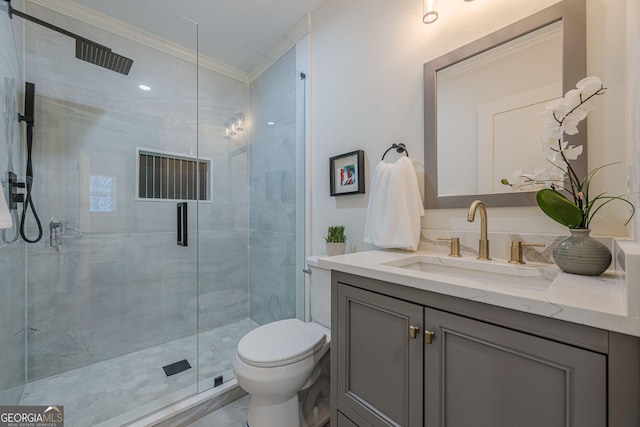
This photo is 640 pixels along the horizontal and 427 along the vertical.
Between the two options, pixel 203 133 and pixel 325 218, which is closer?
pixel 325 218

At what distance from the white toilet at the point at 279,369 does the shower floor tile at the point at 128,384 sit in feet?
1.94

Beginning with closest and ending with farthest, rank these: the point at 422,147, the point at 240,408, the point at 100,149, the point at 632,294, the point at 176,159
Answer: the point at 632,294, the point at 422,147, the point at 240,408, the point at 100,149, the point at 176,159

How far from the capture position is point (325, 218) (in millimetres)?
1845

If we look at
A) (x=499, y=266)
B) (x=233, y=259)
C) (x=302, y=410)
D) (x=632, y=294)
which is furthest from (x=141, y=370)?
(x=632, y=294)

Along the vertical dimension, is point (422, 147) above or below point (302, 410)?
above

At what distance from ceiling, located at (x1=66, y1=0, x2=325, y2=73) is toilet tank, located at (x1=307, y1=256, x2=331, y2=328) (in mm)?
1832

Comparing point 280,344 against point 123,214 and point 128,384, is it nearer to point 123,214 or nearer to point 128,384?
point 128,384

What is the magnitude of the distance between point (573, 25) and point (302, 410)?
1.98m

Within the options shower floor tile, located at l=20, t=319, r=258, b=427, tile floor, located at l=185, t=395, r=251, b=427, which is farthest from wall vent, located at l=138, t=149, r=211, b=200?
tile floor, located at l=185, t=395, r=251, b=427

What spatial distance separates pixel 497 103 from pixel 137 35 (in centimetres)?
261

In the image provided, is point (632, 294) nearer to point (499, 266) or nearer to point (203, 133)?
point (499, 266)

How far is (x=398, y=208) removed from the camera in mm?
1256

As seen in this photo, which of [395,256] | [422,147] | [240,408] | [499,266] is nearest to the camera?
[499,266]

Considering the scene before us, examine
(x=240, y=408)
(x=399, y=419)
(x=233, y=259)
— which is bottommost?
(x=240, y=408)
